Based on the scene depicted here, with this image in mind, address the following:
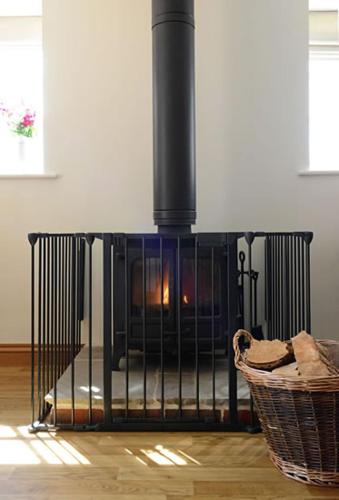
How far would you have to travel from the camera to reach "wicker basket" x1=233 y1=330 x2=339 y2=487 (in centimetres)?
152

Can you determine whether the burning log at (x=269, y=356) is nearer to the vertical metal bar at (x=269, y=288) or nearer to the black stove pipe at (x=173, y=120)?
the vertical metal bar at (x=269, y=288)

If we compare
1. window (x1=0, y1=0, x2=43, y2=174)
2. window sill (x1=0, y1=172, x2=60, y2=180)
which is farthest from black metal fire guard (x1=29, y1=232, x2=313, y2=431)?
window (x1=0, y1=0, x2=43, y2=174)

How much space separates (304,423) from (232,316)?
541 millimetres

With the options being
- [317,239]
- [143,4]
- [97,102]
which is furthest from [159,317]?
[143,4]

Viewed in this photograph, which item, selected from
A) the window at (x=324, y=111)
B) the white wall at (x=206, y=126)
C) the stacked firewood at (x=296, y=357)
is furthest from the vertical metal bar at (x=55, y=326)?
the window at (x=324, y=111)

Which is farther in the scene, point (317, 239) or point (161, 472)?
point (317, 239)

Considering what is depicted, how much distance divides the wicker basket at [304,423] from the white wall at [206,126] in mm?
1322

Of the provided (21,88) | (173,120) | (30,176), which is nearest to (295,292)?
(173,120)

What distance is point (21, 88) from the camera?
2.99m

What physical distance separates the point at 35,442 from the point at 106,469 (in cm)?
36

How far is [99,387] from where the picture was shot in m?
2.17

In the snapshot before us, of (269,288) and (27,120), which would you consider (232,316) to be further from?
(27,120)

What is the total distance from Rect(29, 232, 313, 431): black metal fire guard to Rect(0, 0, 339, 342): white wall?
1.27 feet

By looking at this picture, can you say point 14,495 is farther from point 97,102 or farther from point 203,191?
point 97,102
